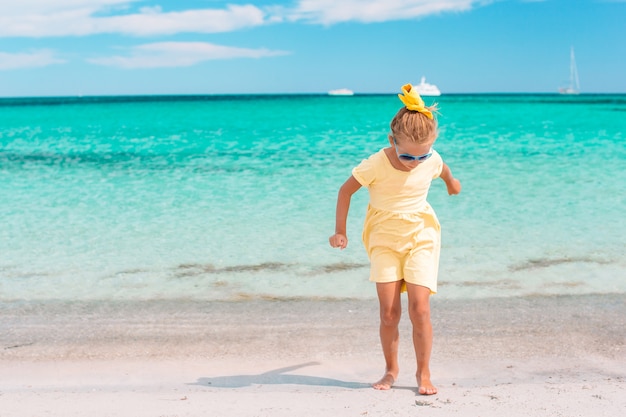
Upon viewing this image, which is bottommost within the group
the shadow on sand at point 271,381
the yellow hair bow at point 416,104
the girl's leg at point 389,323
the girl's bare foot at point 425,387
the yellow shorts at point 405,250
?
the shadow on sand at point 271,381

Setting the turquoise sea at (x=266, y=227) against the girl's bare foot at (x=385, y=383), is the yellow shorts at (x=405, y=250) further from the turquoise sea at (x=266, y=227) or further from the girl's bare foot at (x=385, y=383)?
the turquoise sea at (x=266, y=227)

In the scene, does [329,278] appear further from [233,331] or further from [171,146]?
[171,146]

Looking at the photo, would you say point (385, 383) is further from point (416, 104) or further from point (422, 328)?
point (416, 104)

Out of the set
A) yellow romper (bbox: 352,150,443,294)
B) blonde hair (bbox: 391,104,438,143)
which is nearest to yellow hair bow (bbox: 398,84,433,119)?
blonde hair (bbox: 391,104,438,143)

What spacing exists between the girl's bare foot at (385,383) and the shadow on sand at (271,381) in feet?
0.39

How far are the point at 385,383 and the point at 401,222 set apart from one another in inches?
31.2

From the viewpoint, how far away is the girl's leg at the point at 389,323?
3.02 meters

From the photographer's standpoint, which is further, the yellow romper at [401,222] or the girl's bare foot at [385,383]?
the girl's bare foot at [385,383]

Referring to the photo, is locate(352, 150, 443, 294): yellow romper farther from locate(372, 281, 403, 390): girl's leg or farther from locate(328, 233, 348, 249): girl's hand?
locate(328, 233, 348, 249): girl's hand

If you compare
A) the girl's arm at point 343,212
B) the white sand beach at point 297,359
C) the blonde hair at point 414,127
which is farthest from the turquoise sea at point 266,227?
the blonde hair at point 414,127

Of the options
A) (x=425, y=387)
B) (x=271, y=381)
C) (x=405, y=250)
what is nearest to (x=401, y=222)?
(x=405, y=250)

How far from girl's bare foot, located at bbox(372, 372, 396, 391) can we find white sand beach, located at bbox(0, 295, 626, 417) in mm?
44

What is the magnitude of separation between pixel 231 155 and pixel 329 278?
11.7 metres

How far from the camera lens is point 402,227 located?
2.99m
